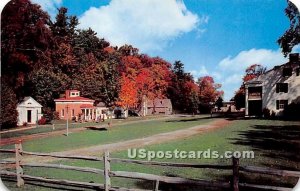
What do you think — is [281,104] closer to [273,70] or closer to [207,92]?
[273,70]

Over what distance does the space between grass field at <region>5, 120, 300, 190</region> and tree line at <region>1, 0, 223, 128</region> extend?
1110 millimetres

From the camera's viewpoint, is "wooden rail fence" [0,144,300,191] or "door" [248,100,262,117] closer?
"wooden rail fence" [0,144,300,191]

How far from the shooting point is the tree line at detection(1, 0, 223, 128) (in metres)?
9.06

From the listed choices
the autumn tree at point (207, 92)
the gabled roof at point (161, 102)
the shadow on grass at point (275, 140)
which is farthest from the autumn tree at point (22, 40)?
the shadow on grass at point (275, 140)

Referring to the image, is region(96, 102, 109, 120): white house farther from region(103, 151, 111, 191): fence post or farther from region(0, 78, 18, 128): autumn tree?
region(0, 78, 18, 128): autumn tree

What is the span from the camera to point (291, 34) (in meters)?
8.99

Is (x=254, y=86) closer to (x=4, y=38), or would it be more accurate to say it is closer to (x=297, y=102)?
(x=297, y=102)

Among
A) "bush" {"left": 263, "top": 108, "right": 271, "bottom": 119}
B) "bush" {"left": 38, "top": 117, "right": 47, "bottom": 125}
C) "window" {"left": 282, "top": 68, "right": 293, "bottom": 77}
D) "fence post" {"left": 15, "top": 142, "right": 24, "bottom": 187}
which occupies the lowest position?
"fence post" {"left": 15, "top": 142, "right": 24, "bottom": 187}

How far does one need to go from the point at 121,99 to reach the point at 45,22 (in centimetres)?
314

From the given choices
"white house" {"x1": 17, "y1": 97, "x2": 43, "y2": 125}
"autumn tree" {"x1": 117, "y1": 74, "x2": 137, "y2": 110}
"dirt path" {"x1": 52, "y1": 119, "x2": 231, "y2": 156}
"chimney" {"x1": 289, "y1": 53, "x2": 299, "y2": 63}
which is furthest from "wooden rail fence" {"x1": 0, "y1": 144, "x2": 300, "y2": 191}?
"chimney" {"x1": 289, "y1": 53, "x2": 299, "y2": 63}

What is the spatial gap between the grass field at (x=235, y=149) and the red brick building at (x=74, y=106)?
1394mm

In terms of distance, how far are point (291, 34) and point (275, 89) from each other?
63.0 inches

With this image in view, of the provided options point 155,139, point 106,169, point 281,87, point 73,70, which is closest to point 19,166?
point 106,169

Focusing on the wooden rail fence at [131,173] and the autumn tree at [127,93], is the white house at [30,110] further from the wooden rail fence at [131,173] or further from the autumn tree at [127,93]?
the autumn tree at [127,93]
